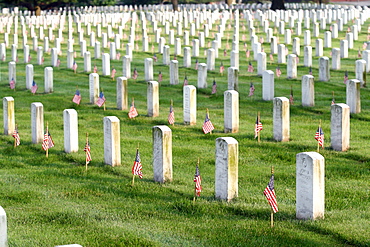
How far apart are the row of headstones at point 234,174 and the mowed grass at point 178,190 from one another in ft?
0.55

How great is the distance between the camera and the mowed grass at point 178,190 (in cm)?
843

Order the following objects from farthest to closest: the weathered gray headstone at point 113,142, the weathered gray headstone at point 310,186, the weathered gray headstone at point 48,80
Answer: the weathered gray headstone at point 48,80, the weathered gray headstone at point 113,142, the weathered gray headstone at point 310,186

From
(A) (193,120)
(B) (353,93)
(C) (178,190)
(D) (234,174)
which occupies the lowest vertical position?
(C) (178,190)

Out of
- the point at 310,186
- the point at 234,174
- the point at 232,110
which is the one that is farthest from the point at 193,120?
the point at 310,186

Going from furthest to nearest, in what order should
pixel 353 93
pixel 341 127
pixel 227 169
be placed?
pixel 353 93 < pixel 341 127 < pixel 227 169

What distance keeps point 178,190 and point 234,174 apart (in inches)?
36.4

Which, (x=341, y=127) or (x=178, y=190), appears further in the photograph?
(x=341, y=127)

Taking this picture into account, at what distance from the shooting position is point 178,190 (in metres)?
10.4

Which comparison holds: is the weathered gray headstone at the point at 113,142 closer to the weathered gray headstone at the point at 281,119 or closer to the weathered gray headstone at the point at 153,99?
the weathered gray headstone at the point at 281,119

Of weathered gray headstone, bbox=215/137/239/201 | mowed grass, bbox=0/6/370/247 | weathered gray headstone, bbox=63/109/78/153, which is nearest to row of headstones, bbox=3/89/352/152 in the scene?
weathered gray headstone, bbox=63/109/78/153

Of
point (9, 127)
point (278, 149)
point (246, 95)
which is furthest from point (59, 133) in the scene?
point (246, 95)

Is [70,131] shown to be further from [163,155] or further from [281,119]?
[281,119]

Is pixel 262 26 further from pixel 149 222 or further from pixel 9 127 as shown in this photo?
pixel 149 222

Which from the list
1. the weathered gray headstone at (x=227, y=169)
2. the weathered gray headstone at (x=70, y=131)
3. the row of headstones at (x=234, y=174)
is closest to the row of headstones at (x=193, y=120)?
the weathered gray headstone at (x=70, y=131)
